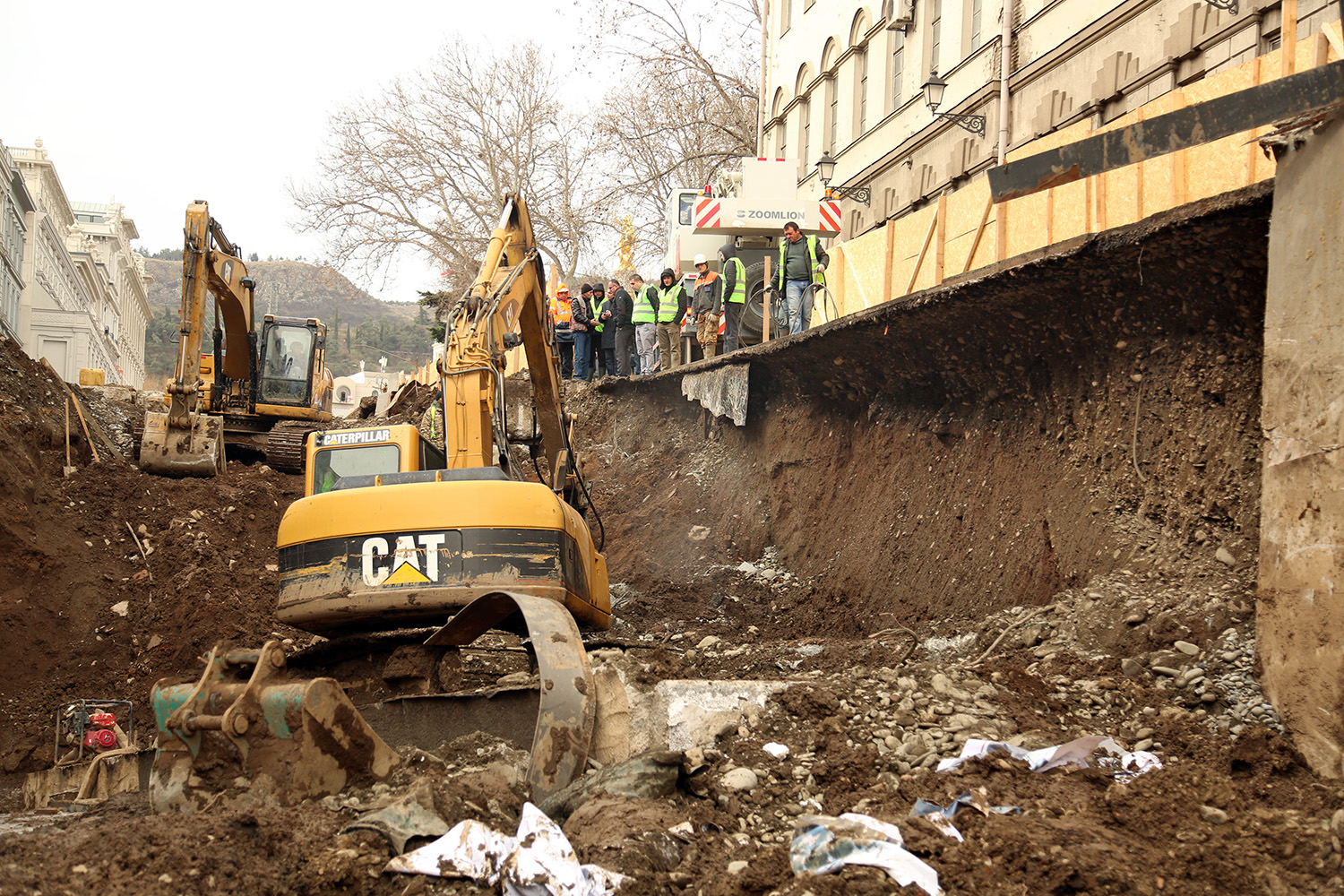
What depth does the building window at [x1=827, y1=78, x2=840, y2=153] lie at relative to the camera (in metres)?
24.8

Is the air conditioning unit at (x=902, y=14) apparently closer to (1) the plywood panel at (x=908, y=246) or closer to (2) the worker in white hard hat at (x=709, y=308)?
(2) the worker in white hard hat at (x=709, y=308)

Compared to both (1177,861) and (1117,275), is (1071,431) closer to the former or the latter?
(1117,275)

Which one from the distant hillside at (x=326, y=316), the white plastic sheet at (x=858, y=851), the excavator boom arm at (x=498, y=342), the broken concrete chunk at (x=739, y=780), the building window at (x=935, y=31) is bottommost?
the broken concrete chunk at (x=739, y=780)

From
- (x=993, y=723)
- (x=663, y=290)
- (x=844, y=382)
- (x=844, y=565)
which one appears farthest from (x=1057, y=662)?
(x=663, y=290)

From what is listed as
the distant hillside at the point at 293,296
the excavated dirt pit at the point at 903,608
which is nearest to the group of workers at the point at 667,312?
the excavated dirt pit at the point at 903,608

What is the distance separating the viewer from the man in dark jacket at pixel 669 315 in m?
16.4

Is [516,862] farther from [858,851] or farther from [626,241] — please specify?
[626,241]

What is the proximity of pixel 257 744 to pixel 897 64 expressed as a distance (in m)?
20.0

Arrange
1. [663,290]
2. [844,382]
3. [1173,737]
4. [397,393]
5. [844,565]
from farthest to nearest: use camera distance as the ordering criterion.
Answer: [397,393]
[663,290]
[844,382]
[844,565]
[1173,737]

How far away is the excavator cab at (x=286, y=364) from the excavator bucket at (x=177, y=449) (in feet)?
10.1

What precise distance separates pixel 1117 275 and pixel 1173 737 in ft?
10.5

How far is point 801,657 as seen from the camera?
771 centimetres

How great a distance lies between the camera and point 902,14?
20.5 metres

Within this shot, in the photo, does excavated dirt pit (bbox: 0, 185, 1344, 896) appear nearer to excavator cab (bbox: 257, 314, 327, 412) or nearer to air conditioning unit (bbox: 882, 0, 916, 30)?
excavator cab (bbox: 257, 314, 327, 412)
